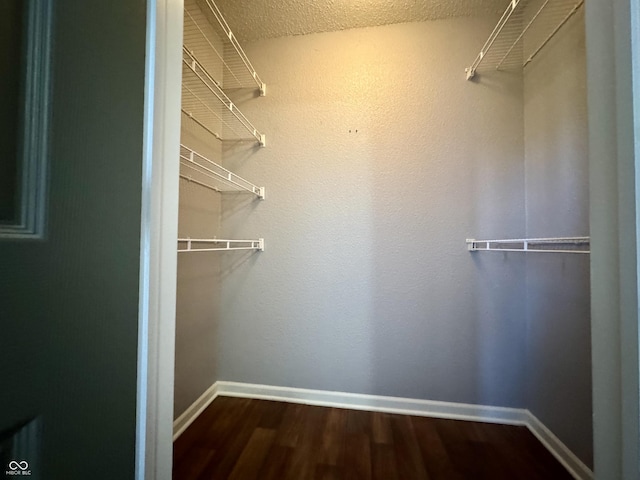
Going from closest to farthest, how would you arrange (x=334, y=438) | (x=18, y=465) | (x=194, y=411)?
(x=18, y=465) < (x=334, y=438) < (x=194, y=411)

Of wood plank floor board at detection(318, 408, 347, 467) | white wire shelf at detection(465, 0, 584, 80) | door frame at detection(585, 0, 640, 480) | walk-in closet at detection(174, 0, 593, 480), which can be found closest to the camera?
door frame at detection(585, 0, 640, 480)

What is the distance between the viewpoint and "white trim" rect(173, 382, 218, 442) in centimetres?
134

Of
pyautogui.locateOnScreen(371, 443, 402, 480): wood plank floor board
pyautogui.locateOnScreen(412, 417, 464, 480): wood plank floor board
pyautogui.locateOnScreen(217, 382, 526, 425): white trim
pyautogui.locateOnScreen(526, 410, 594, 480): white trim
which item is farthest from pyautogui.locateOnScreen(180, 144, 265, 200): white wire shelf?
pyautogui.locateOnScreen(526, 410, 594, 480): white trim

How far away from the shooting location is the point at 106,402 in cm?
41

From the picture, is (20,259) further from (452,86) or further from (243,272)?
(452,86)

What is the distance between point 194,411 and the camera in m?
1.48

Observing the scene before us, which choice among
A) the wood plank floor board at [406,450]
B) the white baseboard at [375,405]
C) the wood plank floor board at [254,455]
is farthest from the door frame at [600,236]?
the white baseboard at [375,405]

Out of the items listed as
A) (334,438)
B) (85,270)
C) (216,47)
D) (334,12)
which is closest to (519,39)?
(334,12)

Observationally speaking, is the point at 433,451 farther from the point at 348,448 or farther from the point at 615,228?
the point at 615,228

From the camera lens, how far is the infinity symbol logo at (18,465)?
0.31 m

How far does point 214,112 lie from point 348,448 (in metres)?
1.96

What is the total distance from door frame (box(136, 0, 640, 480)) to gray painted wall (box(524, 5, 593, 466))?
745mm

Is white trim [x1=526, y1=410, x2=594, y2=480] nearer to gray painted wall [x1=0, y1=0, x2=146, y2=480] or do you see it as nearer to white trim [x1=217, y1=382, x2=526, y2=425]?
white trim [x1=217, y1=382, x2=526, y2=425]

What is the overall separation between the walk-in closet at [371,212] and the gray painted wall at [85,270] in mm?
973
